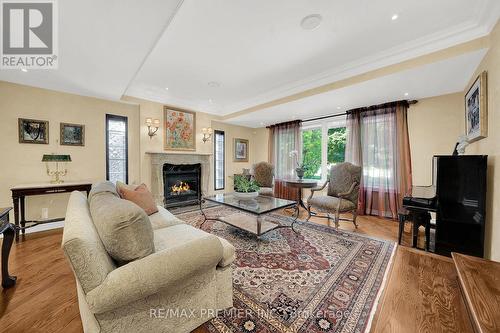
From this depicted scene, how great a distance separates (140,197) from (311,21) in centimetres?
284

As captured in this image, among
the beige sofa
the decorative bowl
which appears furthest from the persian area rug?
the decorative bowl

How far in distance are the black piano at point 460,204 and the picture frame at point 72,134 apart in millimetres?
5643

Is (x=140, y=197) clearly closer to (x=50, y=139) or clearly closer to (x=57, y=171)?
(x=57, y=171)

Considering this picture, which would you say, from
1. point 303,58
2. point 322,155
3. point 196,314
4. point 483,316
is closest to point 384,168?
point 322,155

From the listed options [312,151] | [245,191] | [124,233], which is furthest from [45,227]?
[312,151]

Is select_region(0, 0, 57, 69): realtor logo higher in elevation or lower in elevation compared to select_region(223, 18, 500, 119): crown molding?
lower

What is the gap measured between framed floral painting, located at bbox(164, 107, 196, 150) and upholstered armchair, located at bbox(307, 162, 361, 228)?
330 cm

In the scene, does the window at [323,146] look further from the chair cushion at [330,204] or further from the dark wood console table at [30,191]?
the dark wood console table at [30,191]

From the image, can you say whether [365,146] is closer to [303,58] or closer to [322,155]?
[322,155]

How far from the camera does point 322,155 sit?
5.08m

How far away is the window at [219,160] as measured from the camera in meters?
5.89

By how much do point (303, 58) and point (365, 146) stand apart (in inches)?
97.4

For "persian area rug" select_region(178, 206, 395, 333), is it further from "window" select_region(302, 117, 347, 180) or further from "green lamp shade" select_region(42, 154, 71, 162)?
"green lamp shade" select_region(42, 154, 71, 162)

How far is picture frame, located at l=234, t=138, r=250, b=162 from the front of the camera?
248 inches
